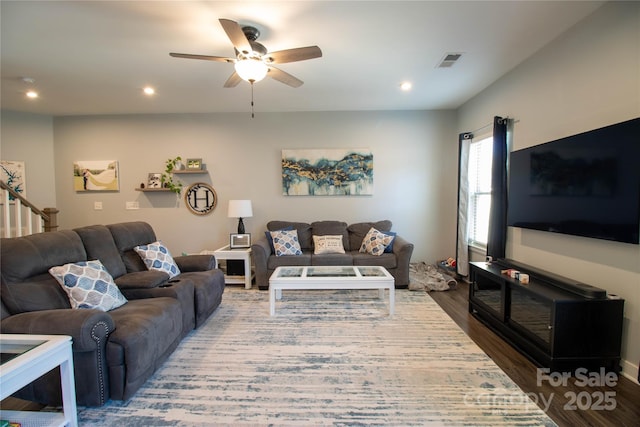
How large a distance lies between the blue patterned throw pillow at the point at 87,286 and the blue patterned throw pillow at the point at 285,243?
2049mm

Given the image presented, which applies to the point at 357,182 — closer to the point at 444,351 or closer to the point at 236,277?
the point at 236,277

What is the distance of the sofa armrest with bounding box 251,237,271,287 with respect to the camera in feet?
12.2

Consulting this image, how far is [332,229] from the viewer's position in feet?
14.2

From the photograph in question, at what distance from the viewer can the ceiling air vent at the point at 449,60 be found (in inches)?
105

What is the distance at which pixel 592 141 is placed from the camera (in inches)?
79.5

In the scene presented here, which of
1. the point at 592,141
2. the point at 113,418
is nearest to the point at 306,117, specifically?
the point at 592,141

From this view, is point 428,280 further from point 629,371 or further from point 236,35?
point 236,35

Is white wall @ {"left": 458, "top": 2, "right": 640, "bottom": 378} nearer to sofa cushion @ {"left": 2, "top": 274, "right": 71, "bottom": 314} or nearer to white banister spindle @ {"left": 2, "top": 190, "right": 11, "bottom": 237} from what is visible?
sofa cushion @ {"left": 2, "top": 274, "right": 71, "bottom": 314}

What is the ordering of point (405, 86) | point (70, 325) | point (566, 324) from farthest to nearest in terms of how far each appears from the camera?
point (405, 86) → point (566, 324) → point (70, 325)

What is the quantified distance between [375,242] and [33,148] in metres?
5.64

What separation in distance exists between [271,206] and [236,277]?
1298mm

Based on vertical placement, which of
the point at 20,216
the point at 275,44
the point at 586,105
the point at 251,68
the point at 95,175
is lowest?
the point at 20,216

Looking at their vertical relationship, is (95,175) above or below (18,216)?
above

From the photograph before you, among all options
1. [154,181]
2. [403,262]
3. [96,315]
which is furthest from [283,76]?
[154,181]
